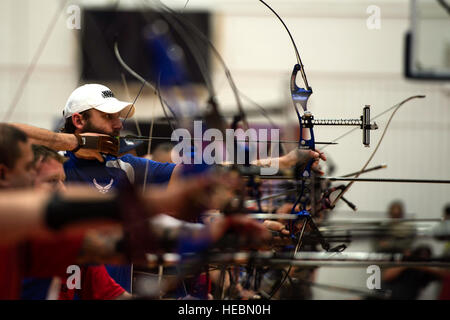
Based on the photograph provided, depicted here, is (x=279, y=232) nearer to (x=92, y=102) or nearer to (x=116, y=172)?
(x=116, y=172)

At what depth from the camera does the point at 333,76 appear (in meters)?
4.98

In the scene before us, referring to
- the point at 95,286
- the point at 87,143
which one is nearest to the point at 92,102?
the point at 87,143

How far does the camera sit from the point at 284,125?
15.6 ft

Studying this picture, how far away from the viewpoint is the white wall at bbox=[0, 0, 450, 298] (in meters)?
4.62

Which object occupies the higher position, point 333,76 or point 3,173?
point 333,76

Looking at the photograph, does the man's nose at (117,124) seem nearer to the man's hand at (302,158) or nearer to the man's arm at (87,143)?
the man's arm at (87,143)

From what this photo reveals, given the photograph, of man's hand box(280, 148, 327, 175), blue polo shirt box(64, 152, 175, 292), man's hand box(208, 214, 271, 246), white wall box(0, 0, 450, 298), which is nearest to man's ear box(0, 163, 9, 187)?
man's hand box(208, 214, 271, 246)

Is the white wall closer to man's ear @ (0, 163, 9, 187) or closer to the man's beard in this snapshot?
the man's beard

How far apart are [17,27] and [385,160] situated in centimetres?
298

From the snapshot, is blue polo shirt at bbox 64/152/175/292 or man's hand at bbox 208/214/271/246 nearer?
man's hand at bbox 208/214/271/246

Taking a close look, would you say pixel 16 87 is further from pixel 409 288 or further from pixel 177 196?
pixel 177 196

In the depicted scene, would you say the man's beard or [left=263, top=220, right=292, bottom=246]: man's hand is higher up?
the man's beard

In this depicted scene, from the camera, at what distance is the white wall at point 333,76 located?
4621 mm

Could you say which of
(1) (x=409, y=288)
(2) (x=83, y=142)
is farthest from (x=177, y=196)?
(1) (x=409, y=288)
